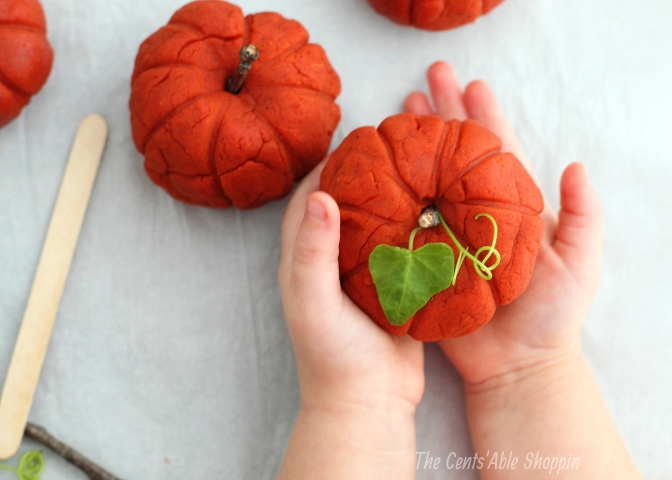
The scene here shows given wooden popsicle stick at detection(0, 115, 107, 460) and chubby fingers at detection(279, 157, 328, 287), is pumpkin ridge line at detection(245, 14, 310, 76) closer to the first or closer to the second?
chubby fingers at detection(279, 157, 328, 287)

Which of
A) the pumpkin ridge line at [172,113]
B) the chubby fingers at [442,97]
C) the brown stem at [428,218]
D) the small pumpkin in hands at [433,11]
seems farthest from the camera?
the chubby fingers at [442,97]

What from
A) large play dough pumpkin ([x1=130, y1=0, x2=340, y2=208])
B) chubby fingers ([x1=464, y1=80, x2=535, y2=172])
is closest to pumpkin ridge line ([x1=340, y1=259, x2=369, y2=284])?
large play dough pumpkin ([x1=130, y1=0, x2=340, y2=208])

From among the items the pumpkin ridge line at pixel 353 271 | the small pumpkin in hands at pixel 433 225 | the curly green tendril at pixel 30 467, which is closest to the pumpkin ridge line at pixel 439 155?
the small pumpkin in hands at pixel 433 225

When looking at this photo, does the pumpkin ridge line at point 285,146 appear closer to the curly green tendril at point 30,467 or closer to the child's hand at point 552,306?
the child's hand at point 552,306

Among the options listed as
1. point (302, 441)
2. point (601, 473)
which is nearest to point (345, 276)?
point (302, 441)

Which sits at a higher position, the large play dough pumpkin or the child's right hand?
the large play dough pumpkin

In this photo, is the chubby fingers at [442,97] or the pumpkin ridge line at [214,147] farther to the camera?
the chubby fingers at [442,97]

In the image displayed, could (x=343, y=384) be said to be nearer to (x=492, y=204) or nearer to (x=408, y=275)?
(x=408, y=275)
